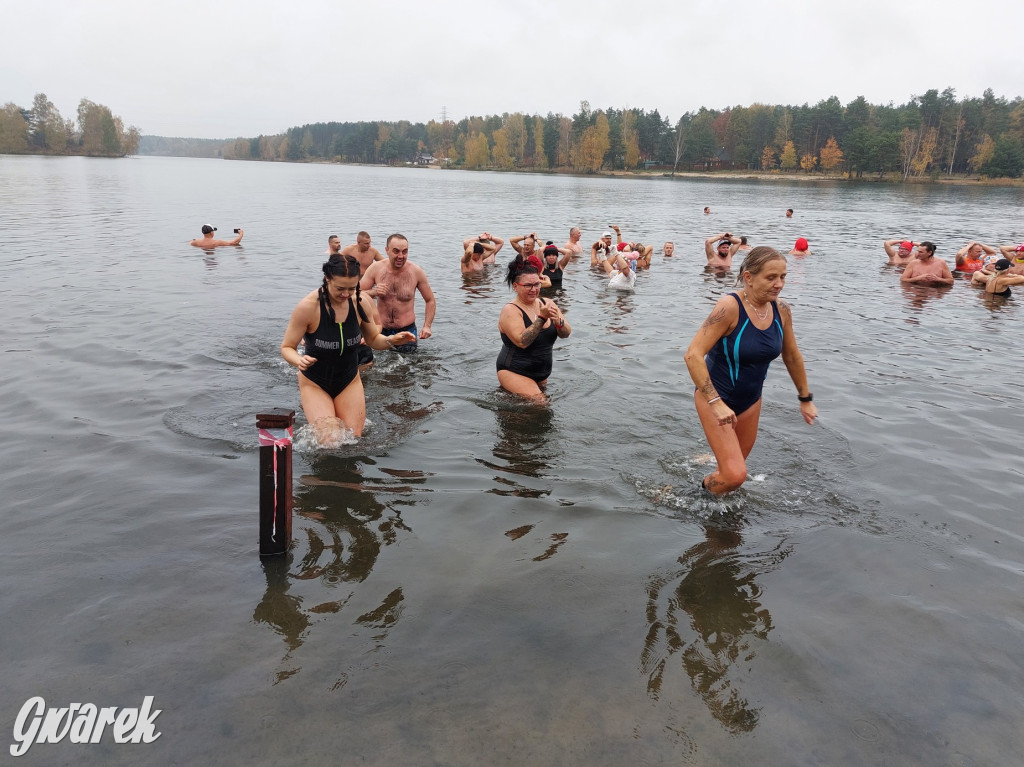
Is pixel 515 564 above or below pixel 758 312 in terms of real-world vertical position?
below

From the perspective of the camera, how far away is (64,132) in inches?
5979

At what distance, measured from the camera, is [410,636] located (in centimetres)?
373

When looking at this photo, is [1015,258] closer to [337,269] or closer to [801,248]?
[801,248]

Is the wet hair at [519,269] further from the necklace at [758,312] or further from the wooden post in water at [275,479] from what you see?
the wooden post in water at [275,479]

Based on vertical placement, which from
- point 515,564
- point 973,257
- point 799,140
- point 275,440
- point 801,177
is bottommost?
point 515,564

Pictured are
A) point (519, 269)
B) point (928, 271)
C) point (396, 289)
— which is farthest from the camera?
point (928, 271)

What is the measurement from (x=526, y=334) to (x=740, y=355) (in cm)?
268

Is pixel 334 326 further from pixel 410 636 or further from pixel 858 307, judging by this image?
pixel 858 307

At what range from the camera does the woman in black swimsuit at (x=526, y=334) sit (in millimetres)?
6965

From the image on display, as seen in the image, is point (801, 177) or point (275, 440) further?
point (801, 177)

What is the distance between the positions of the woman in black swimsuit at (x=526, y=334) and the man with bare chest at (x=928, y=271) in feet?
42.2

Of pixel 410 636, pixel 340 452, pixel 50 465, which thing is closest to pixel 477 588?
pixel 410 636

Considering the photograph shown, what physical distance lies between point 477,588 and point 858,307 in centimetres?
1239

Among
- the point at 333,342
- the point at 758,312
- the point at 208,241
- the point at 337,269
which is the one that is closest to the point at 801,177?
the point at 208,241
